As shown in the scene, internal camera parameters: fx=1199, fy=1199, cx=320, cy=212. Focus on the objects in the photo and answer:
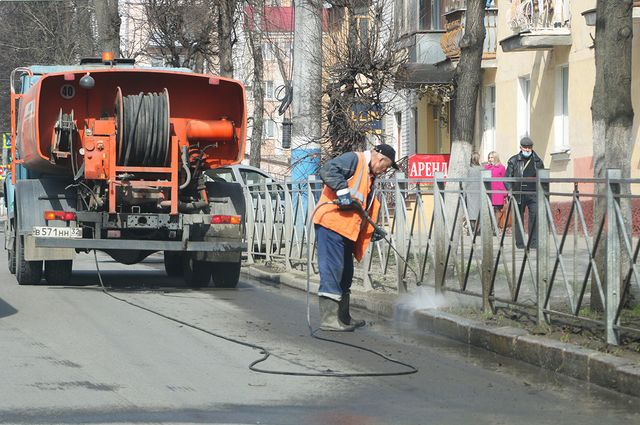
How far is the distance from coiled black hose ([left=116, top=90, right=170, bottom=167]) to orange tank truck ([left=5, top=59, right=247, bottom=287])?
11mm

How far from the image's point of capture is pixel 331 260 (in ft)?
34.4

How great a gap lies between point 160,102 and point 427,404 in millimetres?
7350

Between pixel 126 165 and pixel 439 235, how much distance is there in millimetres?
4078

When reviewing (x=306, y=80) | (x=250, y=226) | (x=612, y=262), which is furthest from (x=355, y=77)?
(x=612, y=262)

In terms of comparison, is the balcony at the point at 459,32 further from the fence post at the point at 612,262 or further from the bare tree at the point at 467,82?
the fence post at the point at 612,262

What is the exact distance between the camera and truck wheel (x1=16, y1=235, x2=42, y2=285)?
14.9 meters

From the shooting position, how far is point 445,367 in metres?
8.71

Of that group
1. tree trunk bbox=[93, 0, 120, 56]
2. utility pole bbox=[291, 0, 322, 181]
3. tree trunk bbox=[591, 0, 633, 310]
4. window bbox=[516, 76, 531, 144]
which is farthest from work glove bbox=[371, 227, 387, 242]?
tree trunk bbox=[93, 0, 120, 56]

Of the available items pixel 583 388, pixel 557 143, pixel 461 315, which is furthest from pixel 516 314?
pixel 557 143

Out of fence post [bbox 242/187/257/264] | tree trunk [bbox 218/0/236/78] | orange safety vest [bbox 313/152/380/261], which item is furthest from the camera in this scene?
tree trunk [bbox 218/0/236/78]

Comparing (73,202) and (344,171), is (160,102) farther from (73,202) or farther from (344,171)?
(344,171)

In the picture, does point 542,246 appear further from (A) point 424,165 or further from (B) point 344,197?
(A) point 424,165

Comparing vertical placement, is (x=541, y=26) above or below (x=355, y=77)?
above

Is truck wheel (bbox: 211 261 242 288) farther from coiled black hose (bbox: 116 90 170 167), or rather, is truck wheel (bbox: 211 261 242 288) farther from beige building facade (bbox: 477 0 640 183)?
beige building facade (bbox: 477 0 640 183)
